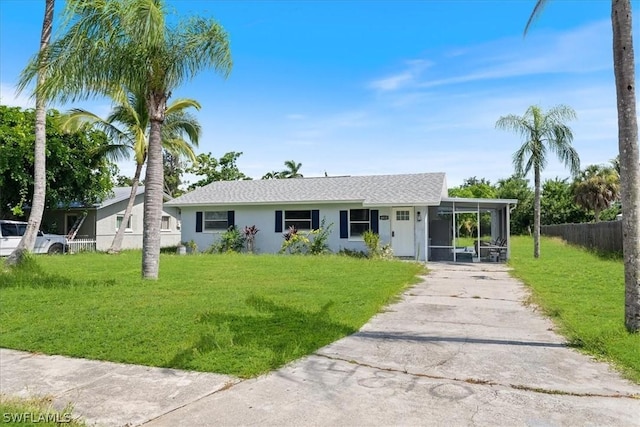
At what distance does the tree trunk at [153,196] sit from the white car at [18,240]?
11.3 m

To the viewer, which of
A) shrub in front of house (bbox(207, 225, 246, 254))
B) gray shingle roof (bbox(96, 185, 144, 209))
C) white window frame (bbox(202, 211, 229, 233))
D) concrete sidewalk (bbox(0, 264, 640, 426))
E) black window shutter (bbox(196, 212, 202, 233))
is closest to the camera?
concrete sidewalk (bbox(0, 264, 640, 426))

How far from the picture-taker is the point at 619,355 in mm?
5312

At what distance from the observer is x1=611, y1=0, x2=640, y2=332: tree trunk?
6070 mm

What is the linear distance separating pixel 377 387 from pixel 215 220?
1871cm

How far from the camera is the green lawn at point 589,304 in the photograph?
5.55 meters

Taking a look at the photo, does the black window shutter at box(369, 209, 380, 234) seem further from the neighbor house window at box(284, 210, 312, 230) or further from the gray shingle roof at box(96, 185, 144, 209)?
the gray shingle roof at box(96, 185, 144, 209)

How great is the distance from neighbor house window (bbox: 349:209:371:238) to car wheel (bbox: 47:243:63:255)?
13.4m

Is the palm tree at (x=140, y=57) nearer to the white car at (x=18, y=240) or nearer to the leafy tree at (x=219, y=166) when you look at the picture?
the white car at (x=18, y=240)

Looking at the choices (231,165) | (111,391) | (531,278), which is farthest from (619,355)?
(231,165)

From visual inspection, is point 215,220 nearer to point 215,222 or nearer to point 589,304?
point 215,222

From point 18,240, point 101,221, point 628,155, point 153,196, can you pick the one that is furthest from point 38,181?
point 628,155

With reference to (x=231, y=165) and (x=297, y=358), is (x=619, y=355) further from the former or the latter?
(x=231, y=165)

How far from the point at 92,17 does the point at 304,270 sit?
8.19 m

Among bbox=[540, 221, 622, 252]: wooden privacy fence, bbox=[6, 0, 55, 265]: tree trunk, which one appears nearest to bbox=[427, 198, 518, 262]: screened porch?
bbox=[540, 221, 622, 252]: wooden privacy fence
